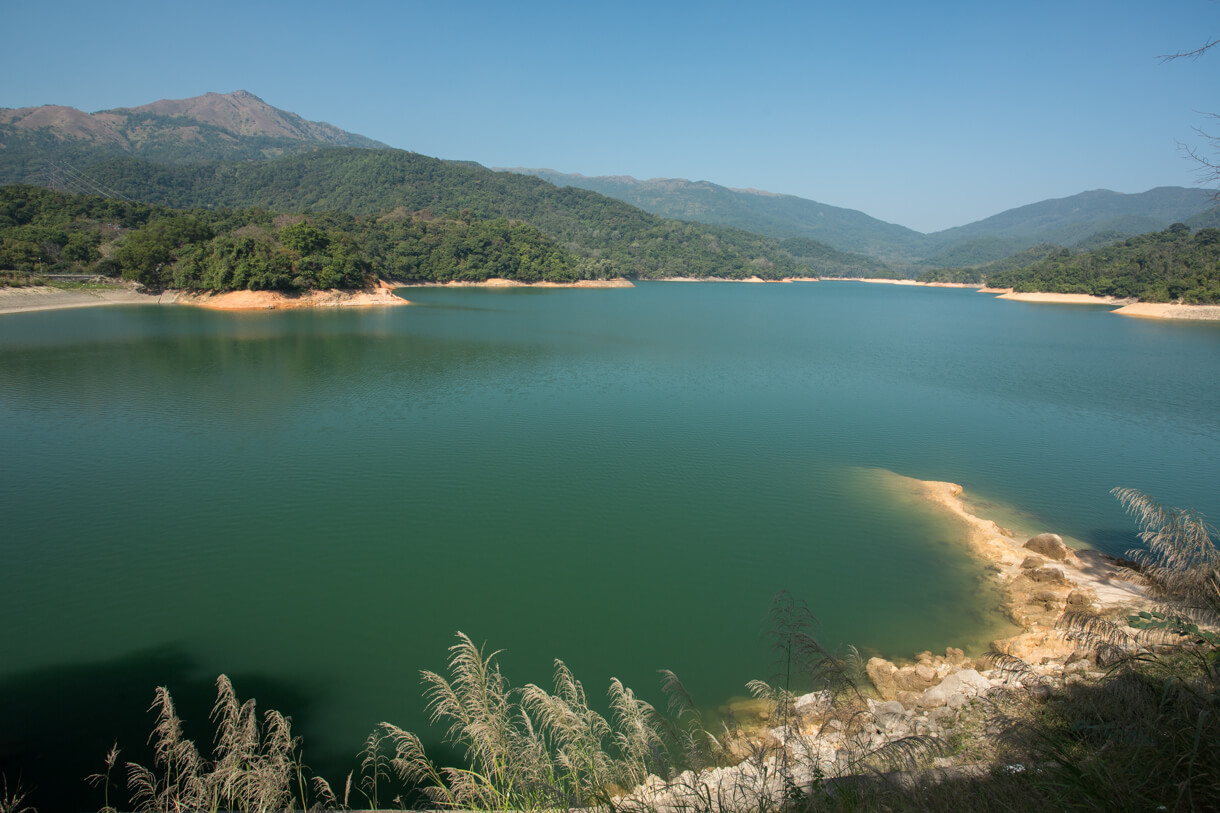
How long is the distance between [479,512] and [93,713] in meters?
6.26

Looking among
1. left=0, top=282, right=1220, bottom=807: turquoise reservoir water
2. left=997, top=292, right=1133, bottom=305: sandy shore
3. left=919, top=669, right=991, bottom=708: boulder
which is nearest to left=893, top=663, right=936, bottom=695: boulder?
left=919, top=669, right=991, bottom=708: boulder

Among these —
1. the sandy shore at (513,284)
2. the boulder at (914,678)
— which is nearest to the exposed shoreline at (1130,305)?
the sandy shore at (513,284)

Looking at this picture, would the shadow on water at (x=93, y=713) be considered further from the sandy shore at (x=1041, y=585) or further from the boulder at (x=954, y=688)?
the sandy shore at (x=1041, y=585)

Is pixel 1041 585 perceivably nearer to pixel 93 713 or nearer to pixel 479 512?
pixel 479 512

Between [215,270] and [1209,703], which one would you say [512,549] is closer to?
[1209,703]

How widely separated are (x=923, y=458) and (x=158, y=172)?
6832 inches

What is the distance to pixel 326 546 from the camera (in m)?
10.5

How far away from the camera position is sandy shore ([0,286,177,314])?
42.1 meters

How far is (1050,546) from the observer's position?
10.6 metres

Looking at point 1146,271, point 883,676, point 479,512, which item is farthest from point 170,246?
point 1146,271

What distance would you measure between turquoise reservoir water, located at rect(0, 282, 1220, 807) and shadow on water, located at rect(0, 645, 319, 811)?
36 mm

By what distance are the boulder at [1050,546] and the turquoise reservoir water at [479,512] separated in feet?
4.44

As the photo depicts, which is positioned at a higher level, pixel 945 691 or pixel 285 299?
pixel 285 299

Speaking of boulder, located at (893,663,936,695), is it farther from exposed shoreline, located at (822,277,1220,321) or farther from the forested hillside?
the forested hillside
